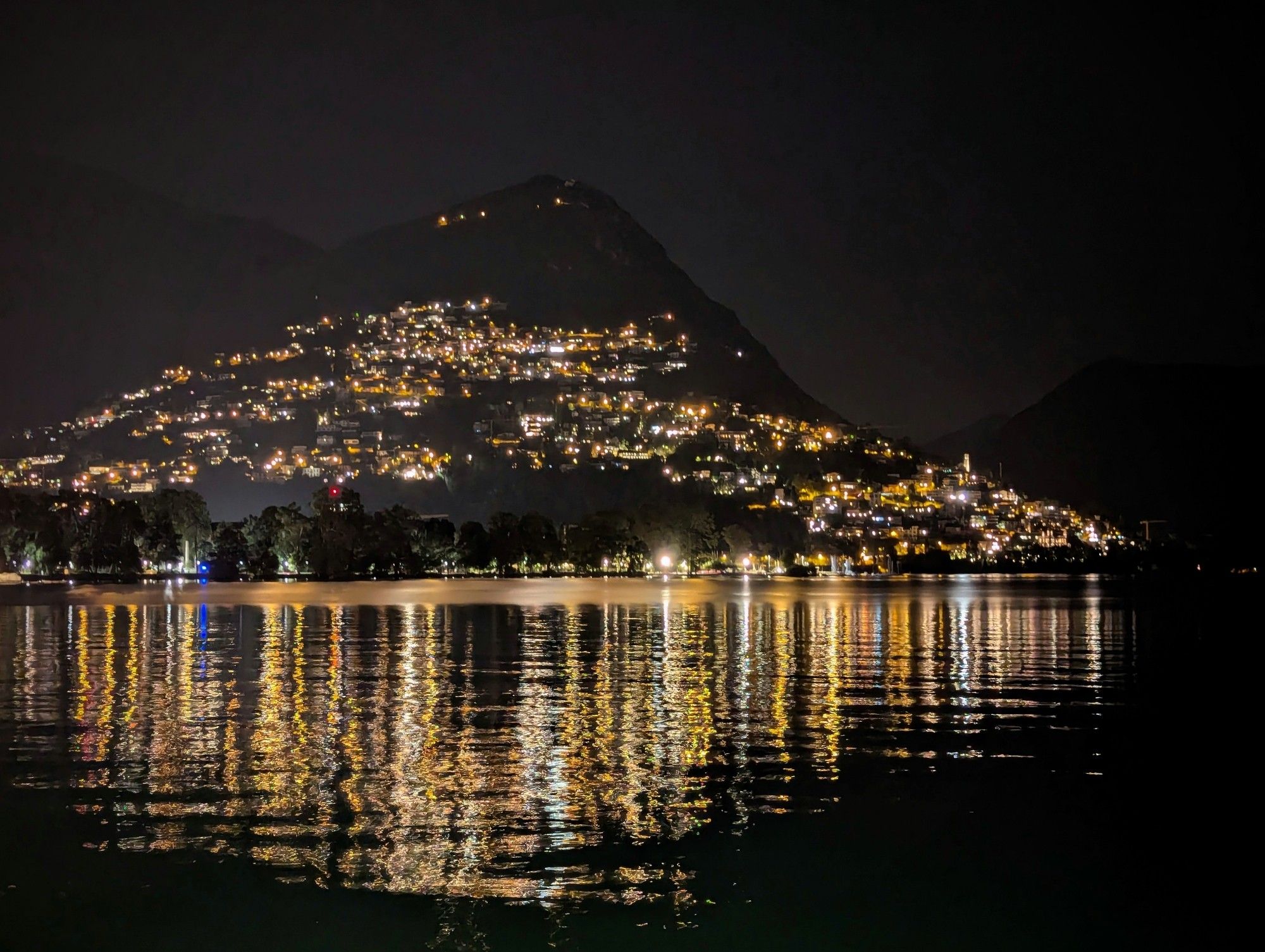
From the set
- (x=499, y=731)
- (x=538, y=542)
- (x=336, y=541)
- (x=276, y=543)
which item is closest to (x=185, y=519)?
(x=276, y=543)

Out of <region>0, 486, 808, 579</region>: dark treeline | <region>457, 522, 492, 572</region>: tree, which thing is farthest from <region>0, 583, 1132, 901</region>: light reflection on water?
<region>457, 522, 492, 572</region>: tree

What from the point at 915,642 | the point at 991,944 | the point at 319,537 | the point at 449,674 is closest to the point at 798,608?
the point at 915,642

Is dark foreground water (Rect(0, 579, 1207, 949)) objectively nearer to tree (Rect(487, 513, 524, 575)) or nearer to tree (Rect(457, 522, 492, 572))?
tree (Rect(457, 522, 492, 572))

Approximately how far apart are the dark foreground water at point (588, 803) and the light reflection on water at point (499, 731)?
95 millimetres

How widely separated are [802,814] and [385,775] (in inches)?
229

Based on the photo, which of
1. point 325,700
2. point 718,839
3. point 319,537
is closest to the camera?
point 718,839

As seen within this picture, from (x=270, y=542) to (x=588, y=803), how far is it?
168604mm

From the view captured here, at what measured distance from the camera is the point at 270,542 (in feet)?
581

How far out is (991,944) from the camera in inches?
451

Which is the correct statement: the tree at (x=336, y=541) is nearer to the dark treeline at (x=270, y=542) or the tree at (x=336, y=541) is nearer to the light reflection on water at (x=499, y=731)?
the dark treeline at (x=270, y=542)

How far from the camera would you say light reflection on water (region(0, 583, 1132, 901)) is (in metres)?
14.2

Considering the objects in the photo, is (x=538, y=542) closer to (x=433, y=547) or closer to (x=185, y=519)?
(x=433, y=547)

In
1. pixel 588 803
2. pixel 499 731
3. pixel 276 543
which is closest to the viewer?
pixel 588 803

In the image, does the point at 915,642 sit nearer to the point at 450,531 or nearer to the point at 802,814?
the point at 802,814
